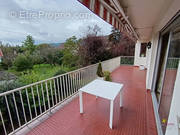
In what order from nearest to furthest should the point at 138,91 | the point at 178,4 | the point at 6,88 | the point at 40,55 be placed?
the point at 178,4 → the point at 6,88 → the point at 138,91 → the point at 40,55

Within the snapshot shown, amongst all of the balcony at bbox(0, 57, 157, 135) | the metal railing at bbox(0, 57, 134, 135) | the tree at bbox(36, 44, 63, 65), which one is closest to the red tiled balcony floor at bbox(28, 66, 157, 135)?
the balcony at bbox(0, 57, 157, 135)

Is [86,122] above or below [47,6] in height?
below

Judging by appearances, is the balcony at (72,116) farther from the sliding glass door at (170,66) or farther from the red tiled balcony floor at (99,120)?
the sliding glass door at (170,66)

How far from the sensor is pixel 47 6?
17.0 ft

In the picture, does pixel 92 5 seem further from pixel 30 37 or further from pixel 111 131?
pixel 30 37

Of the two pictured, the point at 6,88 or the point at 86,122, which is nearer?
the point at 86,122

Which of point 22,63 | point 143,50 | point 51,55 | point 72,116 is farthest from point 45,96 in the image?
point 143,50

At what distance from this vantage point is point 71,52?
26.2 ft

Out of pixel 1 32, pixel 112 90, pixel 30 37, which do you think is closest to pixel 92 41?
pixel 112 90

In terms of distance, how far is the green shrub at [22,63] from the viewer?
7980 millimetres

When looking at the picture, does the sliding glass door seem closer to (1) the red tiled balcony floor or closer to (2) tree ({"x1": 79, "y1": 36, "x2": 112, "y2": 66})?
(1) the red tiled balcony floor

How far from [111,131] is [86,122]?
1.75 ft

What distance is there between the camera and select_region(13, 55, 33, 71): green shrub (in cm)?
798

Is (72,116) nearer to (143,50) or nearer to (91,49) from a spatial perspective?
(91,49)
